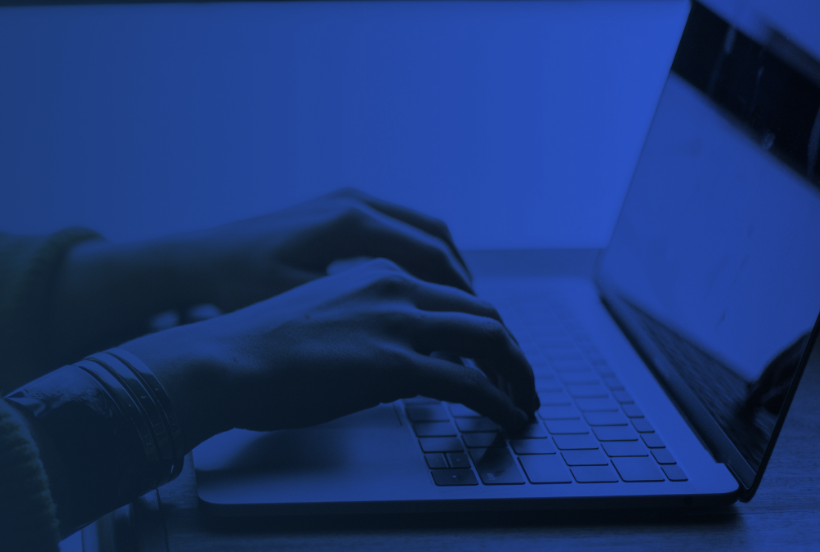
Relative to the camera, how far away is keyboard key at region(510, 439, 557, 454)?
0.41 meters

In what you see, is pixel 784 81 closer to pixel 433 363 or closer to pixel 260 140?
pixel 433 363

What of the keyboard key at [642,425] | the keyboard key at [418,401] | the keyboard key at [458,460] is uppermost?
the keyboard key at [642,425]

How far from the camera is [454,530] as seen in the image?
35 cm

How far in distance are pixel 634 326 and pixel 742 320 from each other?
0.51 feet

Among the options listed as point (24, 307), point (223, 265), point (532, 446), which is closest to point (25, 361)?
point (24, 307)

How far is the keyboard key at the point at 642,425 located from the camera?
17.7 inches

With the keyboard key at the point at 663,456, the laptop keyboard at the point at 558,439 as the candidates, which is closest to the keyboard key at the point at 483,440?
the laptop keyboard at the point at 558,439

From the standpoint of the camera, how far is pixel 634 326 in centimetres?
60

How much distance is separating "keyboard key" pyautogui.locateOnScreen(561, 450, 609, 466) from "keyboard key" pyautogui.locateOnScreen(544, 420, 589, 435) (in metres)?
0.02

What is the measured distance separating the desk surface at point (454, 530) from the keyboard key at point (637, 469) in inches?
0.9

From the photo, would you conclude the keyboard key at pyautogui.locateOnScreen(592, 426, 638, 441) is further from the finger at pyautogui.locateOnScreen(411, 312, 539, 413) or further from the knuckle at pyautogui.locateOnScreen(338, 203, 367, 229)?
the knuckle at pyautogui.locateOnScreen(338, 203, 367, 229)

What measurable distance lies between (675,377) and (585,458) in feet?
0.48

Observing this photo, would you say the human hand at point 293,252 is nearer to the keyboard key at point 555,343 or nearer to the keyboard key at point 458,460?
the keyboard key at point 555,343

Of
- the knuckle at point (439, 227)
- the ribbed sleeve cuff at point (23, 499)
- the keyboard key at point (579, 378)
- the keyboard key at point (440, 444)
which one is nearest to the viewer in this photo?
the ribbed sleeve cuff at point (23, 499)
